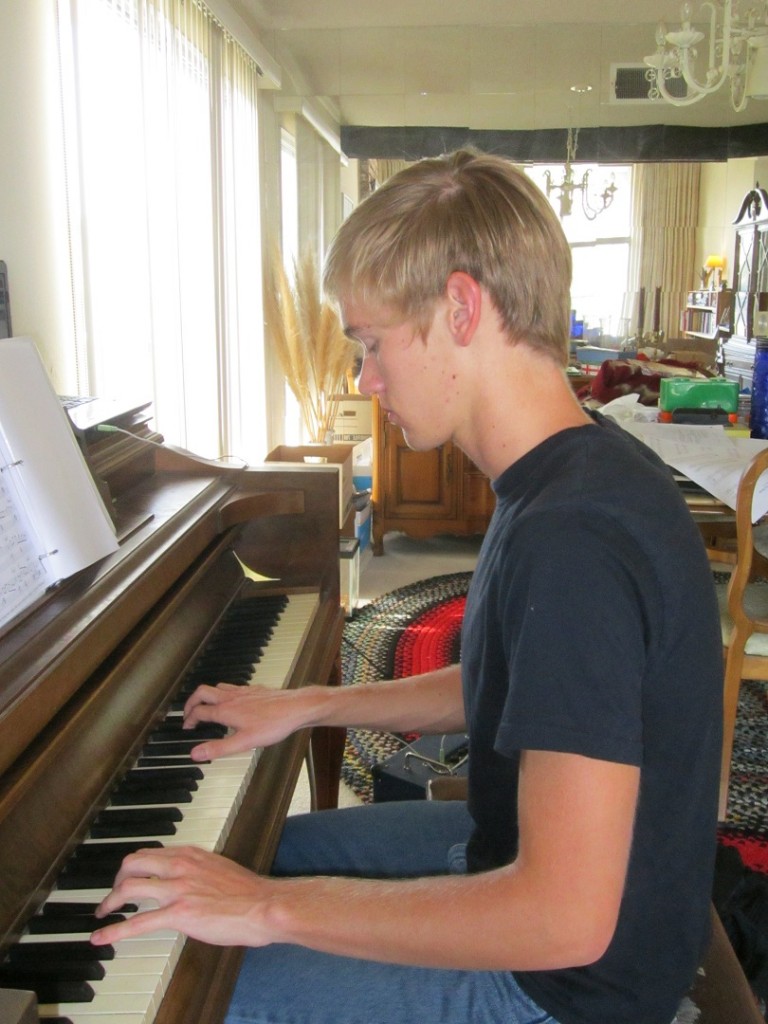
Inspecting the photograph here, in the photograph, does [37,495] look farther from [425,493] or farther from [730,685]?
[425,493]

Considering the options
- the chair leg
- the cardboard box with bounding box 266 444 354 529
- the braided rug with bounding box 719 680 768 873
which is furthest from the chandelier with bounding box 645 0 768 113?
the braided rug with bounding box 719 680 768 873

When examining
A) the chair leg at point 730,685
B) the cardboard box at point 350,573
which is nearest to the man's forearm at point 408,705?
the chair leg at point 730,685

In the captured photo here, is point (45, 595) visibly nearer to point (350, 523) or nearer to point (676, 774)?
point (676, 774)

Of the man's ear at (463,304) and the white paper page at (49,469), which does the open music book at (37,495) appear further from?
the man's ear at (463,304)

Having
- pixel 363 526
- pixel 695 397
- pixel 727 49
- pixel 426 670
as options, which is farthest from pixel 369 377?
pixel 363 526

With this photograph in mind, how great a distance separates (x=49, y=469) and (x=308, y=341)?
3.06 meters

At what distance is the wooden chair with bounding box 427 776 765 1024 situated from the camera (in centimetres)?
92

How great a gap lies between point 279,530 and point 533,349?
90 cm

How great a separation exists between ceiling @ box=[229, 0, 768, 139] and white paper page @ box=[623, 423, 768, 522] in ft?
7.88

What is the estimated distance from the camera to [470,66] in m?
4.25

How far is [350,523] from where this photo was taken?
3.49m

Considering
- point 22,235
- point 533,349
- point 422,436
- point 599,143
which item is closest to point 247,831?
point 422,436

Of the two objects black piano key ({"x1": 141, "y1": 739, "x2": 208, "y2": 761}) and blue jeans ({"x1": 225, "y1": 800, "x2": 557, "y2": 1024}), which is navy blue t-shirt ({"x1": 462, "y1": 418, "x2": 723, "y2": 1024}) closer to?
blue jeans ({"x1": 225, "y1": 800, "x2": 557, "y2": 1024})

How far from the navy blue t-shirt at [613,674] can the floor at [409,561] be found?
2829 millimetres
